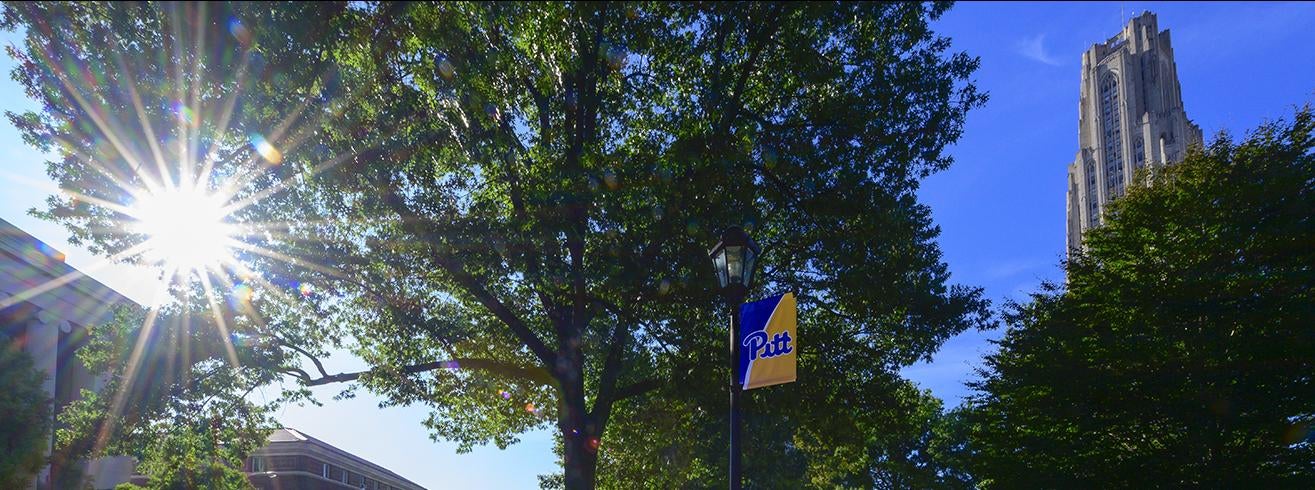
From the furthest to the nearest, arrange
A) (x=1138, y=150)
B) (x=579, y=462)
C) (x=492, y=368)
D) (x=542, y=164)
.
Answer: (x=1138, y=150) < (x=492, y=368) < (x=579, y=462) < (x=542, y=164)

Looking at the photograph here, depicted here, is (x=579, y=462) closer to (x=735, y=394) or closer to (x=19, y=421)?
(x=735, y=394)

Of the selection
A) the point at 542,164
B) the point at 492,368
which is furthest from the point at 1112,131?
the point at 542,164

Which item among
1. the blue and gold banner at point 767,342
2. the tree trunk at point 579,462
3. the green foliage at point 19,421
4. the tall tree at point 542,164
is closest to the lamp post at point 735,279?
the blue and gold banner at point 767,342

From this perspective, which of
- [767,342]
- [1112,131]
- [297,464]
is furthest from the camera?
[1112,131]

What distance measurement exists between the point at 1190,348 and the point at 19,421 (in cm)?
2818

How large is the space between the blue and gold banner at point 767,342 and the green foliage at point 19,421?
68.8 ft

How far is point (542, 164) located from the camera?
57.6 feet

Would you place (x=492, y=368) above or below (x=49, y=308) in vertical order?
below

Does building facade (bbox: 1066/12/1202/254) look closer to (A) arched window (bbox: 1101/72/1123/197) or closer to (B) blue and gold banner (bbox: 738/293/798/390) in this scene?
(A) arched window (bbox: 1101/72/1123/197)

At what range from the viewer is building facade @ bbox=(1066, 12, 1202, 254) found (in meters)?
157

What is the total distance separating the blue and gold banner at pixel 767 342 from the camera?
11305mm

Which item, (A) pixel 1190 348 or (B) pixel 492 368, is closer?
(B) pixel 492 368

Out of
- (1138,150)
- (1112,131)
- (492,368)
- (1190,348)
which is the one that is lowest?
(492,368)

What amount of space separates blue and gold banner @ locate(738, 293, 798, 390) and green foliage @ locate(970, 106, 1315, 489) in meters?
15.1
